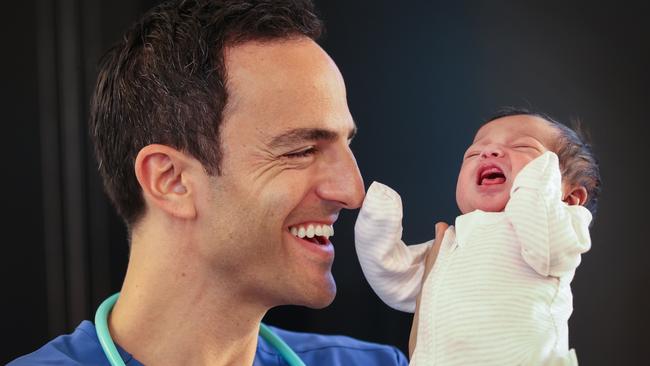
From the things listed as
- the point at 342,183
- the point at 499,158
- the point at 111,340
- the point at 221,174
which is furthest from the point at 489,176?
the point at 111,340

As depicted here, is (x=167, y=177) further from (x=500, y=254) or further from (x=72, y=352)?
(x=500, y=254)

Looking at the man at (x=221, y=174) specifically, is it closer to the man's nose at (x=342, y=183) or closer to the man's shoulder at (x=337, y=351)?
the man's nose at (x=342, y=183)

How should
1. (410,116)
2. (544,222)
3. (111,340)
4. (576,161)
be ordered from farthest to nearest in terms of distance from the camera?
(410,116) < (576,161) < (111,340) < (544,222)

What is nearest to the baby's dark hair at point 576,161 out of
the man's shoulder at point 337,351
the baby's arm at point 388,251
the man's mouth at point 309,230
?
the baby's arm at point 388,251

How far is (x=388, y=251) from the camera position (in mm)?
1495

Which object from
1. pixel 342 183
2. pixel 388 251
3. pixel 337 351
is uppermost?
pixel 342 183

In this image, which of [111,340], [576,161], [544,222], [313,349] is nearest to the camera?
[544,222]

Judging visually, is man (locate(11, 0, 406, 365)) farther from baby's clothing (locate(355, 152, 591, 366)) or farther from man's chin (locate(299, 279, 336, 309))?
baby's clothing (locate(355, 152, 591, 366))

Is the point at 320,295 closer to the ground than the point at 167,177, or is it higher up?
closer to the ground

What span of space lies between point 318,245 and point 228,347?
0.89 ft

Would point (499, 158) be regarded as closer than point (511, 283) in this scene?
No

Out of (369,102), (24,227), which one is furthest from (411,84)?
(24,227)

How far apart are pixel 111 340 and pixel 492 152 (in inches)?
30.4

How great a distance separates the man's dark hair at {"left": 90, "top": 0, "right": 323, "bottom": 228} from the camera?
4.70ft
